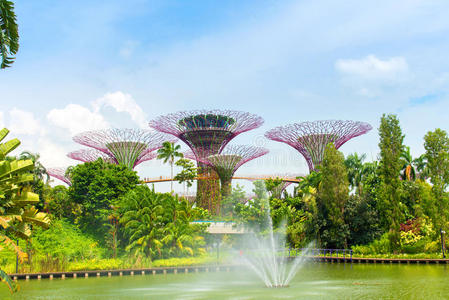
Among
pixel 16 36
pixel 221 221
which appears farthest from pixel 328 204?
pixel 16 36

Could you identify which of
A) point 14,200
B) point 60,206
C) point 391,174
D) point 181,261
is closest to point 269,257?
point 181,261

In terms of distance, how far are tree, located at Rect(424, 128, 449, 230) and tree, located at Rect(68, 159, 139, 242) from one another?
24739mm

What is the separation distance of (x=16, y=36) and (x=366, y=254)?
98.3ft

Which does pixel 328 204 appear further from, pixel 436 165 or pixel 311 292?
pixel 311 292

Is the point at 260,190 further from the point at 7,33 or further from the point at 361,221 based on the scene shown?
the point at 7,33

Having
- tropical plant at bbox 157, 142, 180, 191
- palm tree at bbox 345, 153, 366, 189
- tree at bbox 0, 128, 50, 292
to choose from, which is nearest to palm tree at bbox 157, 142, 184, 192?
tropical plant at bbox 157, 142, 180, 191

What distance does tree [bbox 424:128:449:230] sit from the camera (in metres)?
30.8

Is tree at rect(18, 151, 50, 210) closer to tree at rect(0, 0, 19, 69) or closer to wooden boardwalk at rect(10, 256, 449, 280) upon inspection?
wooden boardwalk at rect(10, 256, 449, 280)

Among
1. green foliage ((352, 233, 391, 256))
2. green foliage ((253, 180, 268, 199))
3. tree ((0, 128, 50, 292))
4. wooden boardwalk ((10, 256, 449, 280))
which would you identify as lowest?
wooden boardwalk ((10, 256, 449, 280))

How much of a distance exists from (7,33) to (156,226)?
75.2 feet

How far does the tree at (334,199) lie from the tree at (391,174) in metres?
3.11

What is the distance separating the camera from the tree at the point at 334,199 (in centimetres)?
3484

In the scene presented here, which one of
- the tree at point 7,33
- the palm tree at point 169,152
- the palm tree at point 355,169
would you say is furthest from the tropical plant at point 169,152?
the tree at point 7,33

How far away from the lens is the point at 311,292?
17.5m
